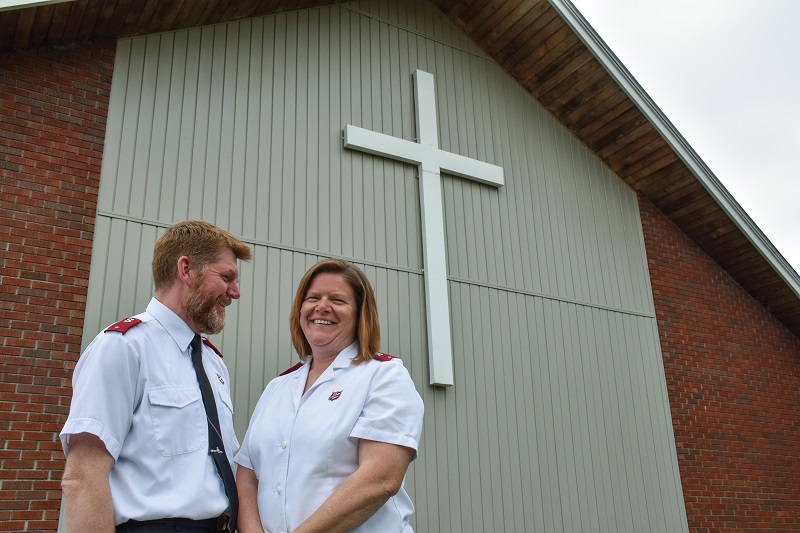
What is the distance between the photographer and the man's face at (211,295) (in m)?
2.37

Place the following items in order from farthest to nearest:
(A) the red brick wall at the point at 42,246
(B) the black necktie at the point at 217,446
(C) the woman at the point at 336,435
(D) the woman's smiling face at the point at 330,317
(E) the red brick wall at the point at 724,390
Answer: (E) the red brick wall at the point at 724,390
(A) the red brick wall at the point at 42,246
(D) the woman's smiling face at the point at 330,317
(B) the black necktie at the point at 217,446
(C) the woman at the point at 336,435

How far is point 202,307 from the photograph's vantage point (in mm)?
2377

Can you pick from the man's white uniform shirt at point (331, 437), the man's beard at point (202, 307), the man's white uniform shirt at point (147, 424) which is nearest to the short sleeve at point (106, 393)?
the man's white uniform shirt at point (147, 424)

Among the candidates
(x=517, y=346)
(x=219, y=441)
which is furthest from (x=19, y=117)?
(x=517, y=346)

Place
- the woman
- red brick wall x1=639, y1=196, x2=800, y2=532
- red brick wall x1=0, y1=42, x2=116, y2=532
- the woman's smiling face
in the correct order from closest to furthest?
the woman < the woman's smiling face < red brick wall x1=0, y1=42, x2=116, y2=532 < red brick wall x1=639, y1=196, x2=800, y2=532

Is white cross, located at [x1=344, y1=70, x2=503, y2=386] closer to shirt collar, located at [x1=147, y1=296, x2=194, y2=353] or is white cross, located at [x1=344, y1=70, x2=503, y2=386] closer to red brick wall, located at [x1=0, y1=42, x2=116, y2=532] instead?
red brick wall, located at [x1=0, y1=42, x2=116, y2=532]

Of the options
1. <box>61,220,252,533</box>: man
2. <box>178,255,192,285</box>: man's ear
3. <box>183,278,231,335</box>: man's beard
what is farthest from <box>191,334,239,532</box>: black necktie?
<box>178,255,192,285</box>: man's ear

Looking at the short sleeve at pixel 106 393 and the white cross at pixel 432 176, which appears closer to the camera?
the short sleeve at pixel 106 393

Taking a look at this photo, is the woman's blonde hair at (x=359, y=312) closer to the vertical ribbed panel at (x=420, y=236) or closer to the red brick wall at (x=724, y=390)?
the vertical ribbed panel at (x=420, y=236)

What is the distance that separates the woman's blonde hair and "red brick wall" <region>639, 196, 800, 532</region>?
5897 mm

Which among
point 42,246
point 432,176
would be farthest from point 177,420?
point 432,176

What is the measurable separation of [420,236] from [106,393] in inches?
182

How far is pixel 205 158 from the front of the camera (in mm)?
5609

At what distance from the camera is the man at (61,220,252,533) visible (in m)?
1.92
